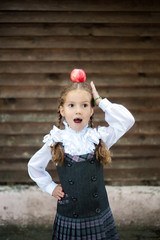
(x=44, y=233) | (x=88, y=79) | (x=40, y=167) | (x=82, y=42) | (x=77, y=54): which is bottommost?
(x=44, y=233)

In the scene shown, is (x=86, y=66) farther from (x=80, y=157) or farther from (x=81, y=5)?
(x=80, y=157)

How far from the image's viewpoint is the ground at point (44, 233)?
9.25 ft

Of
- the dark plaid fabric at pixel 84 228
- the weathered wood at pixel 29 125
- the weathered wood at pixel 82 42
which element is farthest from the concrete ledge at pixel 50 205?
the weathered wood at pixel 82 42

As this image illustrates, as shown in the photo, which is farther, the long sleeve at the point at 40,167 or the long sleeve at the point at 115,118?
the long sleeve at the point at 40,167

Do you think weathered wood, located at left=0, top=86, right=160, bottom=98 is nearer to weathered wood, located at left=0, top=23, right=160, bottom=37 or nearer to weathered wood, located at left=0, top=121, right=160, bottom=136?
weathered wood, located at left=0, top=121, right=160, bottom=136

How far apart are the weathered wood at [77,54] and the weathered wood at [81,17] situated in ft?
1.05

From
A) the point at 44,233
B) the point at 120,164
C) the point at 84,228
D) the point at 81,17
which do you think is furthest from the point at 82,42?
the point at 44,233

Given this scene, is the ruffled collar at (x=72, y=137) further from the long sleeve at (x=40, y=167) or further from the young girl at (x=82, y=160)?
the long sleeve at (x=40, y=167)

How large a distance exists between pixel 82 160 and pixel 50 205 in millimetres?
1534

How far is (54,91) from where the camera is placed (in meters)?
2.86

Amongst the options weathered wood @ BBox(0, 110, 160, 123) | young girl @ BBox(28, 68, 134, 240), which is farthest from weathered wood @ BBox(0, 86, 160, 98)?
young girl @ BBox(28, 68, 134, 240)

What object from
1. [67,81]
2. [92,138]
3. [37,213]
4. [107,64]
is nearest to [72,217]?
[92,138]

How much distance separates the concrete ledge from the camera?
2.93 metres

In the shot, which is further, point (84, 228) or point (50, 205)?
point (50, 205)
